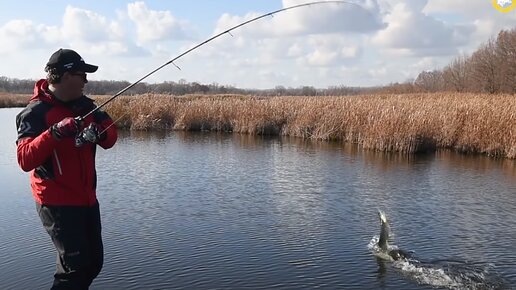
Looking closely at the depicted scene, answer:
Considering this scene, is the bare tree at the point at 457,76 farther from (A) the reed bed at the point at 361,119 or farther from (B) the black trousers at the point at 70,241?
(B) the black trousers at the point at 70,241

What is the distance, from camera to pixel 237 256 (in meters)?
5.88

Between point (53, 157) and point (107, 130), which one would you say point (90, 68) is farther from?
point (53, 157)

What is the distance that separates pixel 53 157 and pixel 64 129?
1.14 ft

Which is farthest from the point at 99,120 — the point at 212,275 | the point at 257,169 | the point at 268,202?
the point at 257,169

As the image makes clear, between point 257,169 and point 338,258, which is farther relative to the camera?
point 257,169

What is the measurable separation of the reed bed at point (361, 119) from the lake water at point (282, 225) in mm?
1943

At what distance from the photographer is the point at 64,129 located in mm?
3127

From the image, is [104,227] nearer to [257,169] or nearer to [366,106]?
[257,169]

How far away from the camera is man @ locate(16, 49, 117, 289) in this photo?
3.38 meters

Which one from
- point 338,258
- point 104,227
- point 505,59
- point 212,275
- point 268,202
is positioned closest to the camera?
point 212,275

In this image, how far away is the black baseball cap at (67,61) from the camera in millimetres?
3447

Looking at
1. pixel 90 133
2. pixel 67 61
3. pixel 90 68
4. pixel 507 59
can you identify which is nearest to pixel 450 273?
pixel 90 133

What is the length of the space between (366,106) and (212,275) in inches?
548

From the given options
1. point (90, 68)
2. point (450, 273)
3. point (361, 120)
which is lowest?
point (450, 273)
